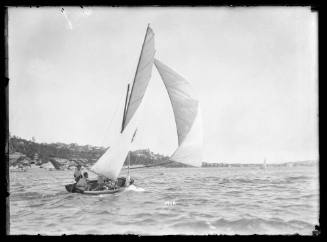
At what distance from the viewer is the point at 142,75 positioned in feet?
19.7

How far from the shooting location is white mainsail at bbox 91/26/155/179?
18.8ft

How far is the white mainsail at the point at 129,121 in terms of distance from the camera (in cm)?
574

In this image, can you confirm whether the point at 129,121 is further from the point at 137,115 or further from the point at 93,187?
the point at 93,187

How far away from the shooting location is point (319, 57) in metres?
5.10

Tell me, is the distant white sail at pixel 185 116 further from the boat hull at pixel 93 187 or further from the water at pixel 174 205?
the boat hull at pixel 93 187

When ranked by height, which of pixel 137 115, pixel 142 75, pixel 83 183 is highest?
pixel 142 75

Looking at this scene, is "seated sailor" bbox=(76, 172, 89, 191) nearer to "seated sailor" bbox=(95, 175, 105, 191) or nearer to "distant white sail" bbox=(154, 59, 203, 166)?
"seated sailor" bbox=(95, 175, 105, 191)

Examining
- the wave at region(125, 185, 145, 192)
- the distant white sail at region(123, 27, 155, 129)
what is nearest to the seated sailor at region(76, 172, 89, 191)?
the wave at region(125, 185, 145, 192)

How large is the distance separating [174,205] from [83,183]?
63.9 inches

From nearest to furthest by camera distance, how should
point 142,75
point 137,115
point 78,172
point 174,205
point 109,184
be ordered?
point 174,205 < point 78,172 < point 142,75 < point 137,115 < point 109,184

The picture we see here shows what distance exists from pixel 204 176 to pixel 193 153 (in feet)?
1.47

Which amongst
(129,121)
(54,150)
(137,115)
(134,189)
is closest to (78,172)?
(54,150)

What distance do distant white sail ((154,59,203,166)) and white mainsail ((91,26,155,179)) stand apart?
8.5 inches
